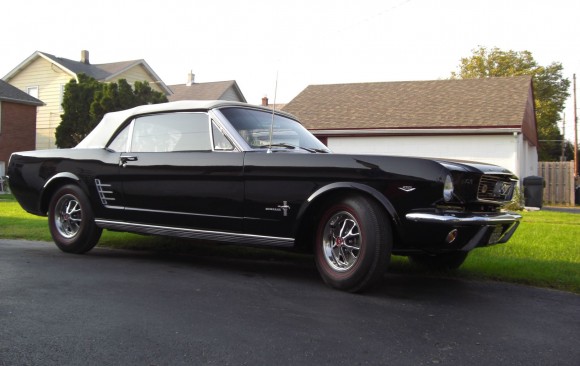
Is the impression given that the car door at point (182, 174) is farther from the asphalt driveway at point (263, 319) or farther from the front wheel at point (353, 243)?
the front wheel at point (353, 243)

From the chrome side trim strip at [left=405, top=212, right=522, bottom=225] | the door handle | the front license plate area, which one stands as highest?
the door handle

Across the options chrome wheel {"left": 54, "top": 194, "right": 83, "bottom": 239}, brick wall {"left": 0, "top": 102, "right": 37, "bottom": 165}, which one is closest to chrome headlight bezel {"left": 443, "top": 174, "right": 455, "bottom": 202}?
chrome wheel {"left": 54, "top": 194, "right": 83, "bottom": 239}

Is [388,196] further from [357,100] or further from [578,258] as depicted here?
[357,100]

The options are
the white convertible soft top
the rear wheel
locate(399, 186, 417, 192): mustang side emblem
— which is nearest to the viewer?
locate(399, 186, 417, 192): mustang side emblem

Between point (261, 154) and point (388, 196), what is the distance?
1251mm

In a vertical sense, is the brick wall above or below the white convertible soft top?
above

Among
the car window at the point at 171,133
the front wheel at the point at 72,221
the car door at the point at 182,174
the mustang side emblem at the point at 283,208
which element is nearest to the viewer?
the mustang side emblem at the point at 283,208

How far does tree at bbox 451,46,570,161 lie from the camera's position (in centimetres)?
3900

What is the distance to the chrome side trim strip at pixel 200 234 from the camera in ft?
15.1

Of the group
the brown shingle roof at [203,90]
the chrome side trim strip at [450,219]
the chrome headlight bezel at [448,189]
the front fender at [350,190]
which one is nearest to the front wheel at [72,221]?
the front fender at [350,190]

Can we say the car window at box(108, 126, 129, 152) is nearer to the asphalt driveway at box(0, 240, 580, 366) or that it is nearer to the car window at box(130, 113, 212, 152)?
the car window at box(130, 113, 212, 152)

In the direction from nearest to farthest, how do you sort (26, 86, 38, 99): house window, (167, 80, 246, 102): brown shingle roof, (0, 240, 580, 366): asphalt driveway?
(0, 240, 580, 366): asphalt driveway → (26, 86, 38, 99): house window → (167, 80, 246, 102): brown shingle roof

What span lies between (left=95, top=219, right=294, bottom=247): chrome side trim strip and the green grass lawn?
0.99 metres

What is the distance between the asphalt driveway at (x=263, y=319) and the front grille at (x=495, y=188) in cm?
81
